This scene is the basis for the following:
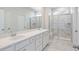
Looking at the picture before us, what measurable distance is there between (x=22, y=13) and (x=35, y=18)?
402 mm

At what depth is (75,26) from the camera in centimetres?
270

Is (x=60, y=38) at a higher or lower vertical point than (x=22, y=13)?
lower

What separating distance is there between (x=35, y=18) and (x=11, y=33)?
2.48ft

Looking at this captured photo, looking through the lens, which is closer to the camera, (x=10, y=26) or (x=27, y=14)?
(x=10, y=26)

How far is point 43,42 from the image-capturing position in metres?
2.53
